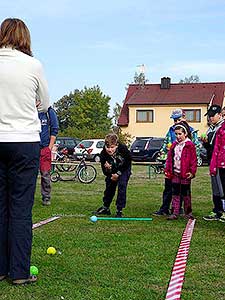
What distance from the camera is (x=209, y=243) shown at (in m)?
6.43

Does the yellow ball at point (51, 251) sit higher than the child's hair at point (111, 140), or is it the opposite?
the child's hair at point (111, 140)

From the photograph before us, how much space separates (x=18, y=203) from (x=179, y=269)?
1.62m

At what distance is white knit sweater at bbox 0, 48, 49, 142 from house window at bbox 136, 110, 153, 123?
4570cm

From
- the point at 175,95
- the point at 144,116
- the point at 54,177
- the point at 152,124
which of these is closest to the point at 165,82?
the point at 175,95

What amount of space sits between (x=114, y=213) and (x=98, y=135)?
38616 mm

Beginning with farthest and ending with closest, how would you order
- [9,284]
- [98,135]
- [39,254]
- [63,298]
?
[98,135], [39,254], [9,284], [63,298]

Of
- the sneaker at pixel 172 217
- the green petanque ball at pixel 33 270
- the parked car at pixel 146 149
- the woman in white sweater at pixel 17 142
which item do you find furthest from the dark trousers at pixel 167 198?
the parked car at pixel 146 149

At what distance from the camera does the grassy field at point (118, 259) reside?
437cm

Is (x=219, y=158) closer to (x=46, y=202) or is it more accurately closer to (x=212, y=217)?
(x=212, y=217)

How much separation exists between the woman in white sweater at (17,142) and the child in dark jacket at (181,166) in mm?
4119

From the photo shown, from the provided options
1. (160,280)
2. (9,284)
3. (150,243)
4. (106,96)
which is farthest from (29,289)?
(106,96)

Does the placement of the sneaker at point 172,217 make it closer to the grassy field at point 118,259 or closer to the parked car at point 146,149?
the grassy field at point 118,259

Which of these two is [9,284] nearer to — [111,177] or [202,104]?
[111,177]

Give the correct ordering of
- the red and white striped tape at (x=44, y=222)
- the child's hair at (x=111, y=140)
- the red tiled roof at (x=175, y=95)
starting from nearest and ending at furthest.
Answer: the red and white striped tape at (x=44, y=222) → the child's hair at (x=111, y=140) → the red tiled roof at (x=175, y=95)
